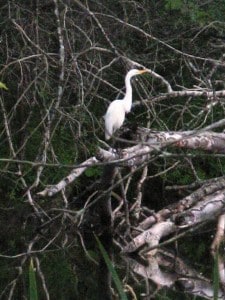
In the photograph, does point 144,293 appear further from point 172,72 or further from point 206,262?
point 172,72

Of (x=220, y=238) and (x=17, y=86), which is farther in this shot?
(x=17, y=86)

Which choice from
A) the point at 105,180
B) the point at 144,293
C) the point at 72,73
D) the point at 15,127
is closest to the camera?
the point at 105,180

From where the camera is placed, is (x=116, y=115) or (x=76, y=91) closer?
(x=116, y=115)

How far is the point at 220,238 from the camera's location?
3826 millimetres

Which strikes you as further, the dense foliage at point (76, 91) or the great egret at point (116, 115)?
the dense foliage at point (76, 91)

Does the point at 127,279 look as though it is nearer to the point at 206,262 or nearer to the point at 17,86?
the point at 206,262

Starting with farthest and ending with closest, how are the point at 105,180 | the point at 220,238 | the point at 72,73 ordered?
the point at 72,73 < the point at 220,238 < the point at 105,180

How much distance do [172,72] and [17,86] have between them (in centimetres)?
139

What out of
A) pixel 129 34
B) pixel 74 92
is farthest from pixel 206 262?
pixel 129 34

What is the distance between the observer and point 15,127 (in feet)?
17.9

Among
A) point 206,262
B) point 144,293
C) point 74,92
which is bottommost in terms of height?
point 206,262

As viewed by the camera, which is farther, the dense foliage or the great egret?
the dense foliage

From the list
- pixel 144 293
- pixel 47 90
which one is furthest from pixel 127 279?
pixel 47 90

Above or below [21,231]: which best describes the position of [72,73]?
above
